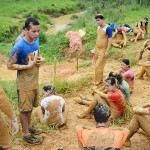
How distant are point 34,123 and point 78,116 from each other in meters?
0.78

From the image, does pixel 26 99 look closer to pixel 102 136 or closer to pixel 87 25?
pixel 102 136

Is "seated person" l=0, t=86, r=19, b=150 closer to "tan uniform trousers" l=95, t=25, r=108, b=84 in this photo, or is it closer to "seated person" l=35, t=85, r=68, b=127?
"seated person" l=35, t=85, r=68, b=127

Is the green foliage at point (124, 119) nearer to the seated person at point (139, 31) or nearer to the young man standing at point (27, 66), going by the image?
the young man standing at point (27, 66)

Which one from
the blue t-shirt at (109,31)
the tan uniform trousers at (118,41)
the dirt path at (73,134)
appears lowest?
the dirt path at (73,134)

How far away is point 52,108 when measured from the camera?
5.04 metres

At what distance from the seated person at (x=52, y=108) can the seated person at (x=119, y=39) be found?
710 cm

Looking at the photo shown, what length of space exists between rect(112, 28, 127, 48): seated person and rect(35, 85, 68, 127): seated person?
23.3ft

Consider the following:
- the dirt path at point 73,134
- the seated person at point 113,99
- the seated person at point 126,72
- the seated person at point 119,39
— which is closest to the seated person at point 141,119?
the dirt path at point 73,134

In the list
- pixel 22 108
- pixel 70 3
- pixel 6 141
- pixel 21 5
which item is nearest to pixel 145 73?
pixel 22 108

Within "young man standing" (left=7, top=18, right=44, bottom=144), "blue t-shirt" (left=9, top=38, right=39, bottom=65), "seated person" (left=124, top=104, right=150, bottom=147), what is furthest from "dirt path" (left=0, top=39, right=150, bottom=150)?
"blue t-shirt" (left=9, top=38, right=39, bottom=65)

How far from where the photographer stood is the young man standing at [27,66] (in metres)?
4.23

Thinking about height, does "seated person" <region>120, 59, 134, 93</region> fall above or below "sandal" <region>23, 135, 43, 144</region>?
above

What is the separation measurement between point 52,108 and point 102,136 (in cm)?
212

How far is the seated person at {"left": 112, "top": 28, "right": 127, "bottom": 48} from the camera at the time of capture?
11.9m
